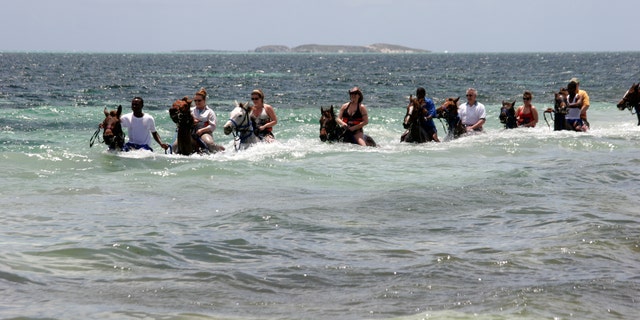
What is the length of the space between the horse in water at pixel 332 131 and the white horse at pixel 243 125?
6.15ft

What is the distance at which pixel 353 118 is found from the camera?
714 inches

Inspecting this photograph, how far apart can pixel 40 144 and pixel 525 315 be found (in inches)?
675

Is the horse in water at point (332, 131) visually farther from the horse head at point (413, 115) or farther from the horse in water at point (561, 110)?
the horse in water at point (561, 110)

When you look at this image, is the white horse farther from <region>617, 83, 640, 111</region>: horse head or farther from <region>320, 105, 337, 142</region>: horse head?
<region>617, 83, 640, 111</region>: horse head

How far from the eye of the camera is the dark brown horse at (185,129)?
15.6 m

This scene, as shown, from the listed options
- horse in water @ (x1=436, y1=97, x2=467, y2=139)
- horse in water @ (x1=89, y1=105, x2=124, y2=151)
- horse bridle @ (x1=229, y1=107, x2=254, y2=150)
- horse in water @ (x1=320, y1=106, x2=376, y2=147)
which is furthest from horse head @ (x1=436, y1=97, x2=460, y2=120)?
horse in water @ (x1=89, y1=105, x2=124, y2=151)

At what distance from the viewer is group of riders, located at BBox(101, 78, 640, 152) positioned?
15.9 meters

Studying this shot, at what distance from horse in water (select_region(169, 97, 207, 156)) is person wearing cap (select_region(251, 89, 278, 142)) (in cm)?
124

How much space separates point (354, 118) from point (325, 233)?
8.79 m

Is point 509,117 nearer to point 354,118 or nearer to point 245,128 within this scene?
point 354,118

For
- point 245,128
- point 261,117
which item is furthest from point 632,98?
point 245,128

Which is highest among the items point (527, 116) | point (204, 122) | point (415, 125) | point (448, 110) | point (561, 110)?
point (204, 122)

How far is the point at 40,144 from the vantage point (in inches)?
848

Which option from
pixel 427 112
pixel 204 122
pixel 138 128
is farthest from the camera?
pixel 427 112
